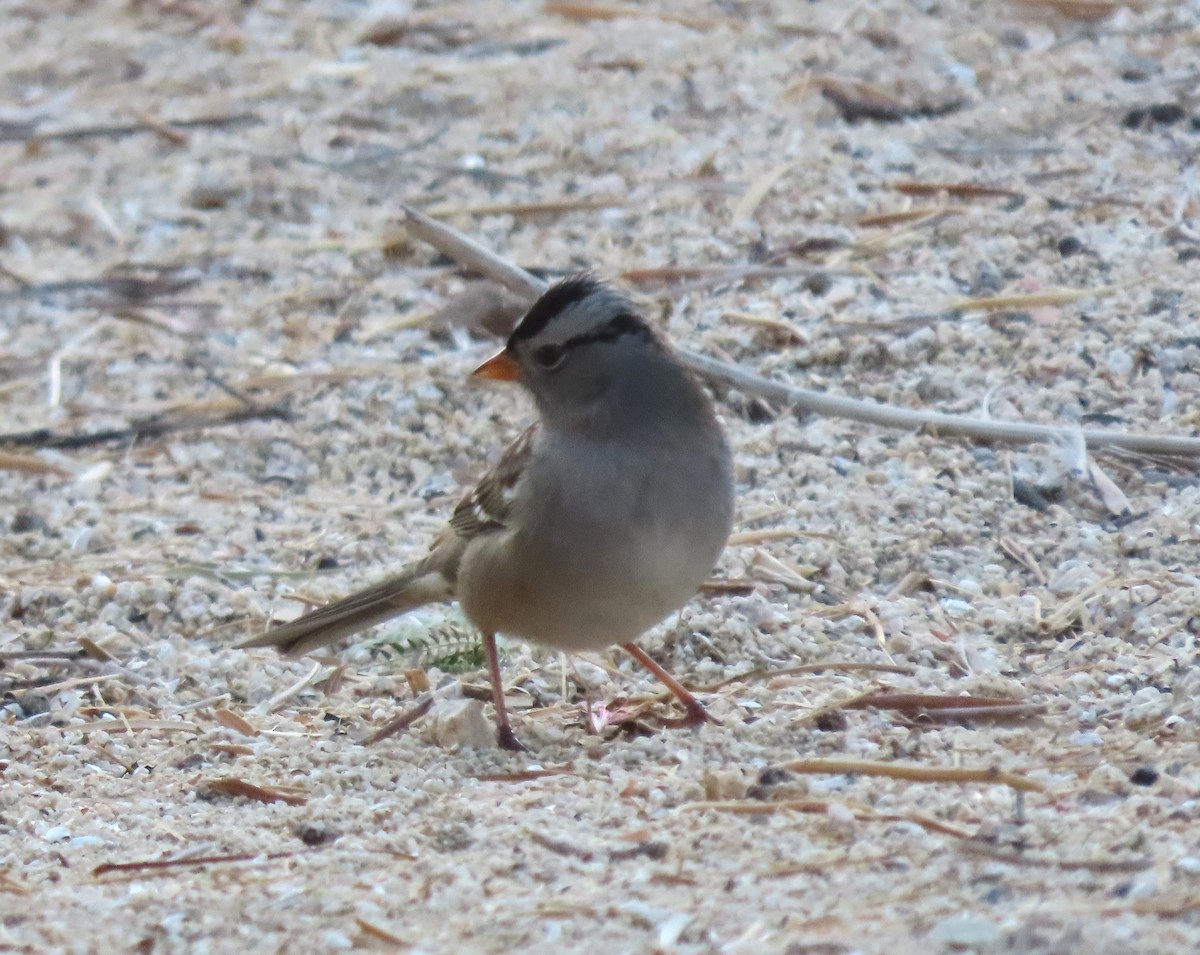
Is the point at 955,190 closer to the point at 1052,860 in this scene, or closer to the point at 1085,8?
the point at 1085,8

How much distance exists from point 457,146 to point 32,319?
2.13 metres

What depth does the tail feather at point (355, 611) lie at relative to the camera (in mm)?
5520

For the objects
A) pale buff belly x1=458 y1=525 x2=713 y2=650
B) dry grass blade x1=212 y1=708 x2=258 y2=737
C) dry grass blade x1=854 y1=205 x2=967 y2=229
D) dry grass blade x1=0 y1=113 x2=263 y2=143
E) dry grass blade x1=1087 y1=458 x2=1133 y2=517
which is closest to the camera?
pale buff belly x1=458 y1=525 x2=713 y2=650

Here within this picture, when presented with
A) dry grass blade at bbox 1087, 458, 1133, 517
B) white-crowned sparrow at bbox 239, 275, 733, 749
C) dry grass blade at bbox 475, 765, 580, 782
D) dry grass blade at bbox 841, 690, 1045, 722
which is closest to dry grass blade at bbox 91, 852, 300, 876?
dry grass blade at bbox 475, 765, 580, 782

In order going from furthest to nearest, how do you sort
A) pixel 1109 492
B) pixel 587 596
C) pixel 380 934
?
pixel 1109 492 → pixel 587 596 → pixel 380 934

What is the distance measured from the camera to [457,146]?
9289 mm

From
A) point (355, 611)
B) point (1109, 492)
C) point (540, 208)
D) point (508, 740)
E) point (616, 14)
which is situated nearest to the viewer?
point (508, 740)

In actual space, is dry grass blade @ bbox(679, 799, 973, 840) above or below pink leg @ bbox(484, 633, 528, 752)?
above

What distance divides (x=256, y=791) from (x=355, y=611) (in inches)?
42.7

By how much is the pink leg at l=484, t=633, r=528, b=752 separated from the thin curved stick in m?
0.99

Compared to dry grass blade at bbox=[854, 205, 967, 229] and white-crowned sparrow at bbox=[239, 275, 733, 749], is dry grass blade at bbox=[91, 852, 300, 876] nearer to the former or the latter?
white-crowned sparrow at bbox=[239, 275, 733, 749]

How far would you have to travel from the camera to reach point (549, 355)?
5.16 m

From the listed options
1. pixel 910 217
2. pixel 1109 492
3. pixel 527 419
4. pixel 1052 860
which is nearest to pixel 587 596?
pixel 1052 860

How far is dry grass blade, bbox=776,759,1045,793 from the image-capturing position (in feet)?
13.3
